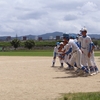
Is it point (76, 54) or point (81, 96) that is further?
point (76, 54)

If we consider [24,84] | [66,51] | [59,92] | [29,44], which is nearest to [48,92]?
[59,92]

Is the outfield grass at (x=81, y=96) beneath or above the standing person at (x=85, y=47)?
beneath

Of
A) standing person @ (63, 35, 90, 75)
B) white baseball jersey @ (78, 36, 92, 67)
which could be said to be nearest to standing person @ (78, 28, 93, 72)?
white baseball jersey @ (78, 36, 92, 67)

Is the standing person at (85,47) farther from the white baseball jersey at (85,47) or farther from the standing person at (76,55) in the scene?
the standing person at (76,55)

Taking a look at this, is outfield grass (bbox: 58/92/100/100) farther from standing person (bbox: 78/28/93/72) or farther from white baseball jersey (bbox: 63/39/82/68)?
standing person (bbox: 78/28/93/72)

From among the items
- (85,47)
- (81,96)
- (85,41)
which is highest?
(85,41)

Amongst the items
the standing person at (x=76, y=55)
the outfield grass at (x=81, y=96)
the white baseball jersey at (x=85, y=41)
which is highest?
the white baseball jersey at (x=85, y=41)

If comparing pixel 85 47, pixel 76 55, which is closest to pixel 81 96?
pixel 76 55

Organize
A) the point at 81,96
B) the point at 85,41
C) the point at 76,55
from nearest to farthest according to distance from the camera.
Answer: the point at 81,96, the point at 85,41, the point at 76,55

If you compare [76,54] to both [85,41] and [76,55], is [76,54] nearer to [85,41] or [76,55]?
[76,55]

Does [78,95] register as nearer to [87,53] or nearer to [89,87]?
[89,87]

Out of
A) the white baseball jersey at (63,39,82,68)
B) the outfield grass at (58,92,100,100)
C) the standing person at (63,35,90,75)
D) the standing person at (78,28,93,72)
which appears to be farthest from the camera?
the standing person at (78,28,93,72)

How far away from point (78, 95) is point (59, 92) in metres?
1.08

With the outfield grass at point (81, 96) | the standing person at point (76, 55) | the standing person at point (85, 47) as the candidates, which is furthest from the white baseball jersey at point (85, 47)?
the outfield grass at point (81, 96)
